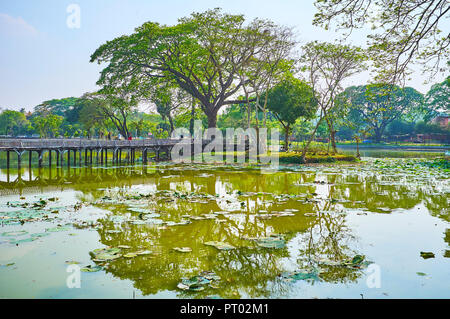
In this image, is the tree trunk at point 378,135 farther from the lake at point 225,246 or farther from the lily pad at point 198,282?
the lily pad at point 198,282

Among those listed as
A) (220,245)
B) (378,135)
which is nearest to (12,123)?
(378,135)

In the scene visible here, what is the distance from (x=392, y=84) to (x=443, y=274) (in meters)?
6.11

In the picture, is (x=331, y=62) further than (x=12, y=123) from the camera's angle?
No

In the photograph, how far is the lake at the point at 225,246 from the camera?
5121 mm

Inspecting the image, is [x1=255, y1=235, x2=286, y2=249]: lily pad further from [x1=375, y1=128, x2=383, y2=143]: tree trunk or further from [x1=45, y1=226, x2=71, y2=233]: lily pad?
[x1=375, y1=128, x2=383, y2=143]: tree trunk

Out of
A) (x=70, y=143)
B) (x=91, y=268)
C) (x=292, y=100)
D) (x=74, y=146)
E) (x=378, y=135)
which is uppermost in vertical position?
(x=292, y=100)

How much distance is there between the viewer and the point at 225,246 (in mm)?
6902

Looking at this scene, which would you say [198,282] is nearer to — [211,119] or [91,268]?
[91,268]

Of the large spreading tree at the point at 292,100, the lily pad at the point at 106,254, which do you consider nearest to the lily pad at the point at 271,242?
the lily pad at the point at 106,254

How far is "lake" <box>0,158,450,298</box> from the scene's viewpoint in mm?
5121

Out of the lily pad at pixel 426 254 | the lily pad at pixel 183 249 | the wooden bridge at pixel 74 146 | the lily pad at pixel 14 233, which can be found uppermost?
the wooden bridge at pixel 74 146

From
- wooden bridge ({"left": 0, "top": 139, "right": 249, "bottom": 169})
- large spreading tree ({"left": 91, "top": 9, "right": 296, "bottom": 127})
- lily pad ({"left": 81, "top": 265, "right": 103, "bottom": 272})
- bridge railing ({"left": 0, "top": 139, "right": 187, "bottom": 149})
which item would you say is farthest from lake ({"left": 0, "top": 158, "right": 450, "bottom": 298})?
large spreading tree ({"left": 91, "top": 9, "right": 296, "bottom": 127})

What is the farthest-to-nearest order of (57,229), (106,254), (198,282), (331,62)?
(331,62) < (57,229) < (106,254) < (198,282)
